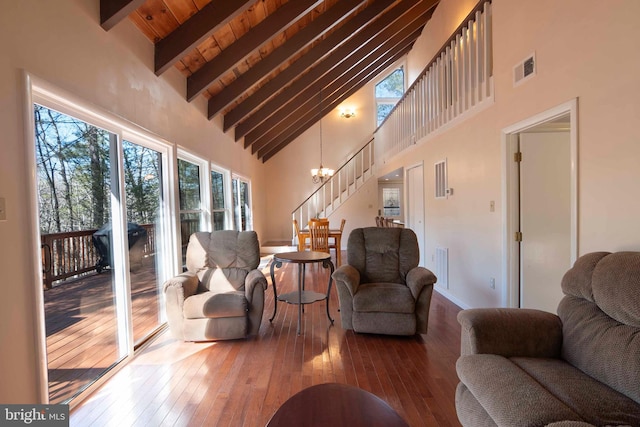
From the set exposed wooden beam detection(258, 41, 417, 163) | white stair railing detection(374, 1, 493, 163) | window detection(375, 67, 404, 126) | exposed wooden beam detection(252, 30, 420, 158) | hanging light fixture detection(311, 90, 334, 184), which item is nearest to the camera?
white stair railing detection(374, 1, 493, 163)

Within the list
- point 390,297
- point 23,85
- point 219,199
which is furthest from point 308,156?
point 23,85

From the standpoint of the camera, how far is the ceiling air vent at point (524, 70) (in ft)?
8.34

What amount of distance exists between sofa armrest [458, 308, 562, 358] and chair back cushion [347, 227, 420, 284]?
1600mm

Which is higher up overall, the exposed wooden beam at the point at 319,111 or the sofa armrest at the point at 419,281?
the exposed wooden beam at the point at 319,111

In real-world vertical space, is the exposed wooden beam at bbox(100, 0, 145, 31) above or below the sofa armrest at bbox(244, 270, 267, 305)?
above

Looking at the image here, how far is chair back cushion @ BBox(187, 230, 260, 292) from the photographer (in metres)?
3.29

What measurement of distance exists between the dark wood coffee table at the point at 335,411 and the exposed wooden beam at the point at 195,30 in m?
3.09

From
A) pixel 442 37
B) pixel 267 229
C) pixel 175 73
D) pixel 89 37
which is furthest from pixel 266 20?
pixel 267 229

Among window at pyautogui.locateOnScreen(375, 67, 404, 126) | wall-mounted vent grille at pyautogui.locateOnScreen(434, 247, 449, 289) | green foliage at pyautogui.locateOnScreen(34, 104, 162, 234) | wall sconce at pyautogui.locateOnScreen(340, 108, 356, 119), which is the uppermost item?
window at pyautogui.locateOnScreen(375, 67, 404, 126)

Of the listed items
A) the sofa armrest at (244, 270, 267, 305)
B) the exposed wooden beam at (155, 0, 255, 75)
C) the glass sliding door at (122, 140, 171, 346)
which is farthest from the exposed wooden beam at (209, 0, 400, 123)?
the sofa armrest at (244, 270, 267, 305)

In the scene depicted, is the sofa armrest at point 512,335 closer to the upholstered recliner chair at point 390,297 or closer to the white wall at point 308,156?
the upholstered recliner chair at point 390,297

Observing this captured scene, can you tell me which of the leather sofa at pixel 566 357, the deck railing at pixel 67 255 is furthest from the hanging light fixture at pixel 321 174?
the leather sofa at pixel 566 357

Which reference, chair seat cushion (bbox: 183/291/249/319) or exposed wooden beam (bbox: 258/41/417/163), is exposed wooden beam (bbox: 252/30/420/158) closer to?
exposed wooden beam (bbox: 258/41/417/163)

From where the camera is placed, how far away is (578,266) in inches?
69.9
